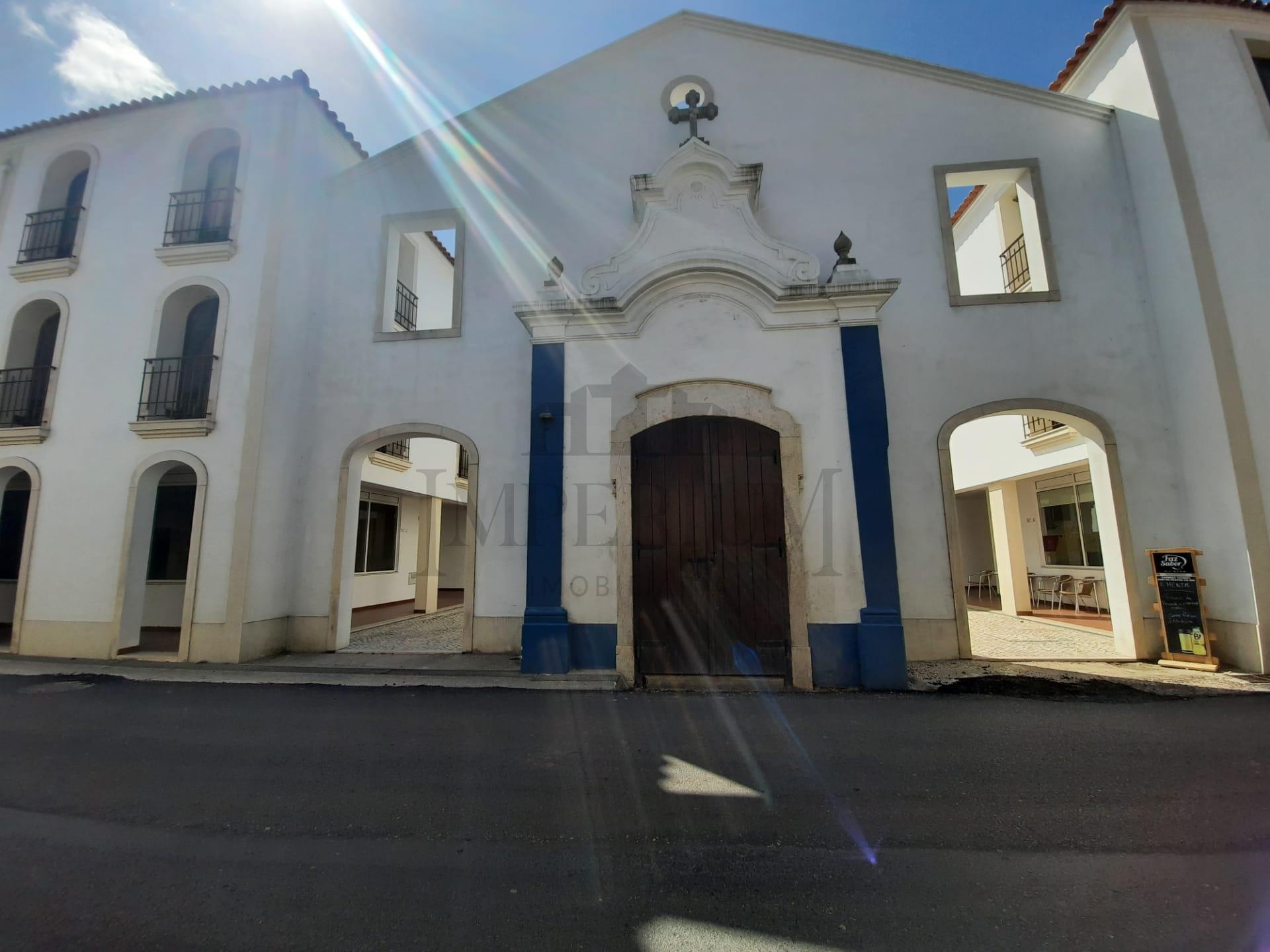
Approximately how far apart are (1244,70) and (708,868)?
1190 cm

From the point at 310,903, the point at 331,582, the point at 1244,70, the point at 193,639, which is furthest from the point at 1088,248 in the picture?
the point at 193,639

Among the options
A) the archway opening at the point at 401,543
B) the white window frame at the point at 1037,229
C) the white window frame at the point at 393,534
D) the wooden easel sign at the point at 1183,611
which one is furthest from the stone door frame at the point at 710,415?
the white window frame at the point at 393,534

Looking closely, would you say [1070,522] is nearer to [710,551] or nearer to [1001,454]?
[1001,454]

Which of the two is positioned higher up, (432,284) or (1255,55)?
(1255,55)

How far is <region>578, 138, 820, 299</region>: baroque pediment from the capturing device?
22.1 feet

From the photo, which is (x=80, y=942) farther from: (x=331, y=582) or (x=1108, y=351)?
(x=1108, y=351)

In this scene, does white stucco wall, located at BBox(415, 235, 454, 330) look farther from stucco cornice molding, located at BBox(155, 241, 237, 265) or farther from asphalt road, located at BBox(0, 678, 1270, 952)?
asphalt road, located at BBox(0, 678, 1270, 952)

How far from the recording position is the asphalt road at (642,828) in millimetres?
2307

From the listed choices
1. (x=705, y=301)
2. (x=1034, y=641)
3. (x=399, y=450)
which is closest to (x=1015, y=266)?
(x=1034, y=641)

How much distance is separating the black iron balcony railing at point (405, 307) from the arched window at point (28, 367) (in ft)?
16.3

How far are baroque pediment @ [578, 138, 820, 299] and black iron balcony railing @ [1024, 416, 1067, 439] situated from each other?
6.04 m

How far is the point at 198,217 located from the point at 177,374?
8.62ft

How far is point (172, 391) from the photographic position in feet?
26.7

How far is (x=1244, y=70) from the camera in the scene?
743 centimetres
